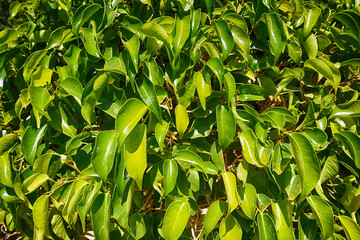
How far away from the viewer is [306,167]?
87 centimetres

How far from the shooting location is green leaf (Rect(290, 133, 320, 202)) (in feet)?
2.76

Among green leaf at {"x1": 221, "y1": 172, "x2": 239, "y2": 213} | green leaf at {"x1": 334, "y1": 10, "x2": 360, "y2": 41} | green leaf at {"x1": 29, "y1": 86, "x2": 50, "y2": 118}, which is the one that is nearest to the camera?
green leaf at {"x1": 221, "y1": 172, "x2": 239, "y2": 213}

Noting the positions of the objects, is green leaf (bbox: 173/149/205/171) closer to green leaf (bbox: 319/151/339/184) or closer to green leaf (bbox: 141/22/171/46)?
green leaf (bbox: 141/22/171/46)

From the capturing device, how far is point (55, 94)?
1039 millimetres

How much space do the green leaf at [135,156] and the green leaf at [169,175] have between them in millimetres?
90

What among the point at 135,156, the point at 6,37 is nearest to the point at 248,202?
the point at 135,156

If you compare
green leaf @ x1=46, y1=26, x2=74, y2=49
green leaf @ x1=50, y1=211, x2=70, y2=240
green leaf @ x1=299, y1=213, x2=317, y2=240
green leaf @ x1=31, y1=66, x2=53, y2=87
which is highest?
green leaf @ x1=46, y1=26, x2=74, y2=49

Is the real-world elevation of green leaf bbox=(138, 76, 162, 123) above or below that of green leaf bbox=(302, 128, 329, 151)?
above

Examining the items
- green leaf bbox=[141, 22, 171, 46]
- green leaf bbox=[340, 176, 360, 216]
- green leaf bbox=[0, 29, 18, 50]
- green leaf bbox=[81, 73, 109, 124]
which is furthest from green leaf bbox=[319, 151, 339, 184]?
green leaf bbox=[0, 29, 18, 50]

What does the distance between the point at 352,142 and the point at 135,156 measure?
0.70 metres

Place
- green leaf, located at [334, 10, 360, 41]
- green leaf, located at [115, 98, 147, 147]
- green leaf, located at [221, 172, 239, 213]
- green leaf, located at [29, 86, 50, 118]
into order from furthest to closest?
green leaf, located at [334, 10, 360, 41]
green leaf, located at [29, 86, 50, 118]
green leaf, located at [221, 172, 239, 213]
green leaf, located at [115, 98, 147, 147]

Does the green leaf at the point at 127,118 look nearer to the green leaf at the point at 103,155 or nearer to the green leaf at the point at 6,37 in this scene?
the green leaf at the point at 103,155

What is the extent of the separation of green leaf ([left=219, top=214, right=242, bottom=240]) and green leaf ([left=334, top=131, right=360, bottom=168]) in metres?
0.43

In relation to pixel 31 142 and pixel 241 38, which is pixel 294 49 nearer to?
pixel 241 38
